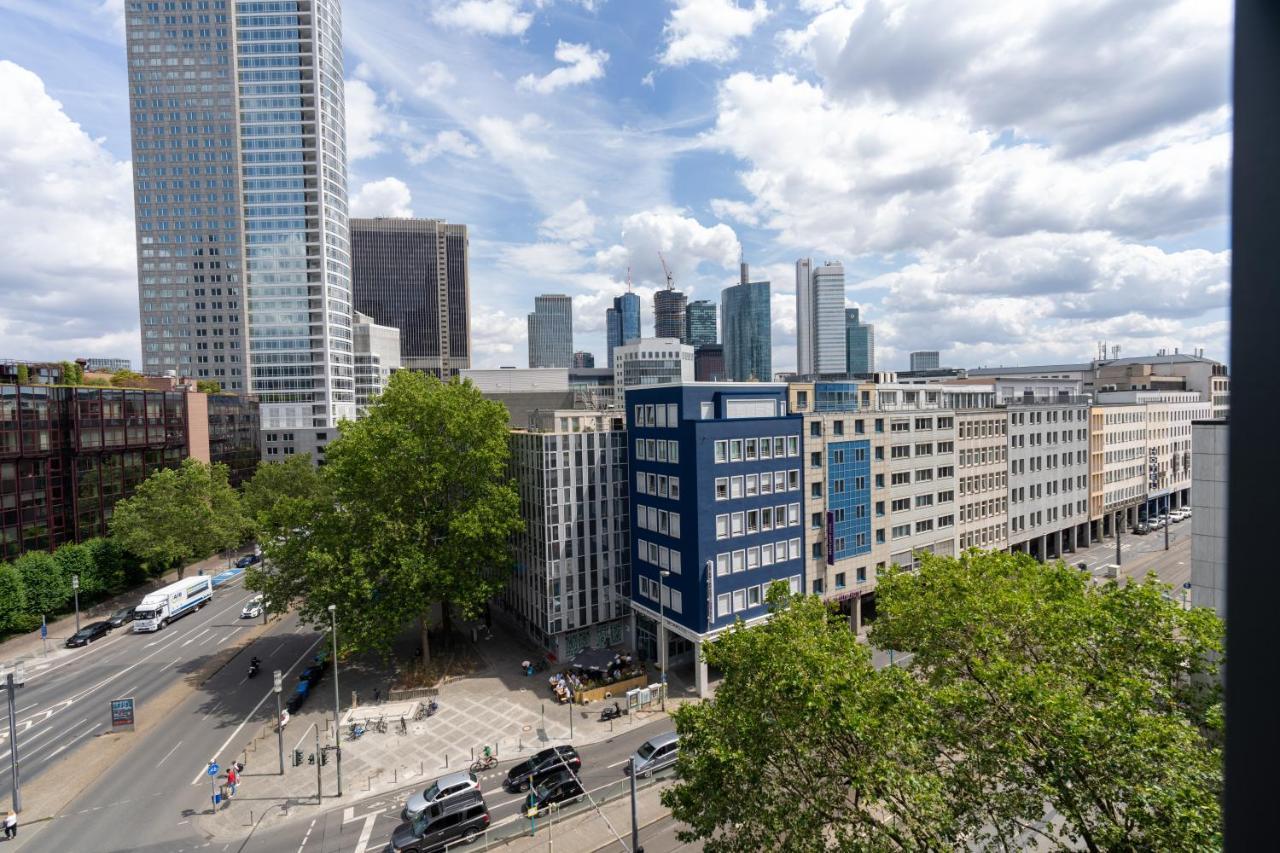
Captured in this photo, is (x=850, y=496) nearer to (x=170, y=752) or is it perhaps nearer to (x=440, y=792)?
(x=440, y=792)

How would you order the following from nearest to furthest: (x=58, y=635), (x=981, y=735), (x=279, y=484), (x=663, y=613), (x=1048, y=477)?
(x=981, y=735) → (x=663, y=613) → (x=58, y=635) → (x=1048, y=477) → (x=279, y=484)

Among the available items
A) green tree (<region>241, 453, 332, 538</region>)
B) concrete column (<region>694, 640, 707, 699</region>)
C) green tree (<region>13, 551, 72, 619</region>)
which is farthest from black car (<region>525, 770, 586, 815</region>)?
green tree (<region>13, 551, 72, 619</region>)

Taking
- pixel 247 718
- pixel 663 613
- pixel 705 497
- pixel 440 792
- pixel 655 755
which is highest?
pixel 705 497

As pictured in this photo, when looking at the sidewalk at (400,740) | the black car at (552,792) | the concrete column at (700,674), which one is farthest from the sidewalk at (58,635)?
the concrete column at (700,674)

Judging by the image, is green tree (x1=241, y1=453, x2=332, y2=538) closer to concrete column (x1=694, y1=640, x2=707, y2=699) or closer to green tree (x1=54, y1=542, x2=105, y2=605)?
green tree (x1=54, y1=542, x2=105, y2=605)

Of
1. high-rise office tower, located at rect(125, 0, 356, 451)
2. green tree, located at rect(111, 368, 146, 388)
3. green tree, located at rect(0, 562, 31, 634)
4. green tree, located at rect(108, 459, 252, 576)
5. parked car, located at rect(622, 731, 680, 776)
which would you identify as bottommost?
parked car, located at rect(622, 731, 680, 776)

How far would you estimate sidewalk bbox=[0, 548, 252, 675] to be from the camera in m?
58.1

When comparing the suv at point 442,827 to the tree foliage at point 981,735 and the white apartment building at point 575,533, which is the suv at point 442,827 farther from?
the white apartment building at point 575,533

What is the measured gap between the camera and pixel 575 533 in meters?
54.0

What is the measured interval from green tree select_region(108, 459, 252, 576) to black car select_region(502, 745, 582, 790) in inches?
2147

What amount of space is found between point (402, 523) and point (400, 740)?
49.8ft

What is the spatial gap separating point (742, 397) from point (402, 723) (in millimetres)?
33450

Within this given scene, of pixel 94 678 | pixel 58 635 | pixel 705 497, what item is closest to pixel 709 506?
pixel 705 497

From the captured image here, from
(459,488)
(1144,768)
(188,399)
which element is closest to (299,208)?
(188,399)
